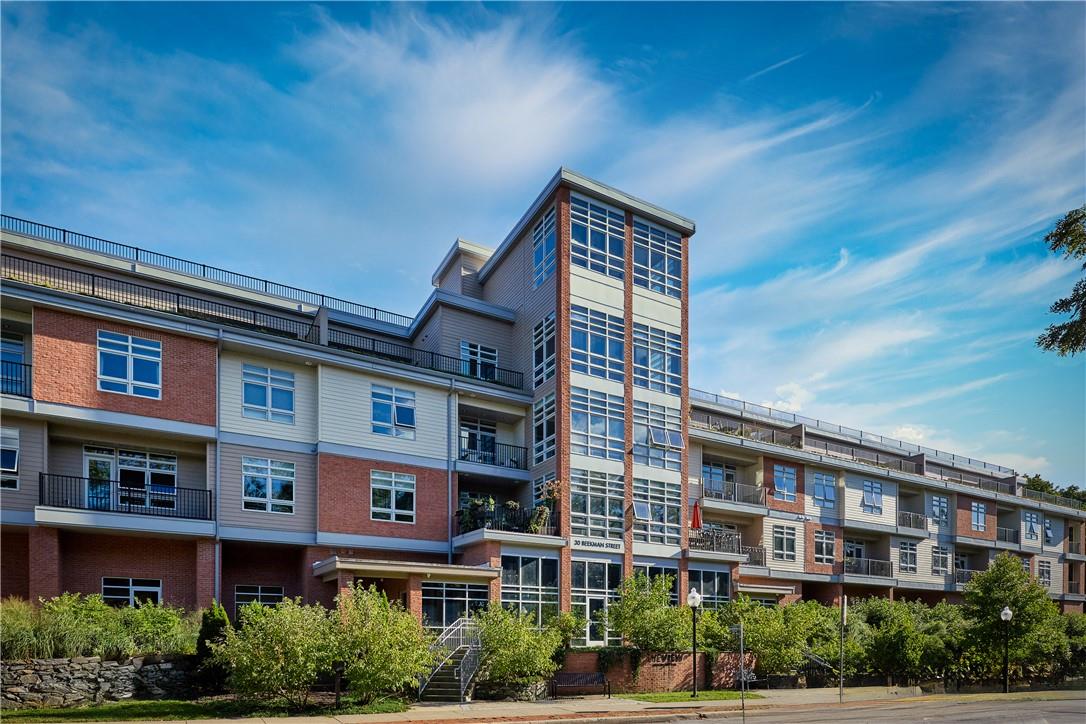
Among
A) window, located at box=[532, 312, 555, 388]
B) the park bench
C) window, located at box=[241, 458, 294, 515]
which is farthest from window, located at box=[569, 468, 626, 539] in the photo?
window, located at box=[241, 458, 294, 515]

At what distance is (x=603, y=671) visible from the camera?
93.3 ft

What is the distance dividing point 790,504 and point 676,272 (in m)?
15.2

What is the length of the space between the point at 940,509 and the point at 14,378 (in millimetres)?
51558

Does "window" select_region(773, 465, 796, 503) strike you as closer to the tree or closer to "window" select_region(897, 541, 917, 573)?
"window" select_region(897, 541, 917, 573)

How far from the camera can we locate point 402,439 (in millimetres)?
→ 32938

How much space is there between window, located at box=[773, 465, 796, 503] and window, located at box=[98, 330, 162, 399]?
101ft

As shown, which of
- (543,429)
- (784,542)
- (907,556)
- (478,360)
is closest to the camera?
(543,429)

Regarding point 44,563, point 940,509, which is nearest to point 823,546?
point 940,509

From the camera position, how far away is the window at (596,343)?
34.9 meters

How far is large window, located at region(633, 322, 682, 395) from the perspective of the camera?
36750 millimetres

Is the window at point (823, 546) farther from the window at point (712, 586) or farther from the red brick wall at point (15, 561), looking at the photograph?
the red brick wall at point (15, 561)

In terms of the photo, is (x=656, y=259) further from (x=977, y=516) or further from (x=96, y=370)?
(x=977, y=516)

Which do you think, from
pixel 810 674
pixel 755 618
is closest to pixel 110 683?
pixel 755 618

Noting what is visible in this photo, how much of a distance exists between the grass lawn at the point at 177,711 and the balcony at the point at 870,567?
3222 cm
